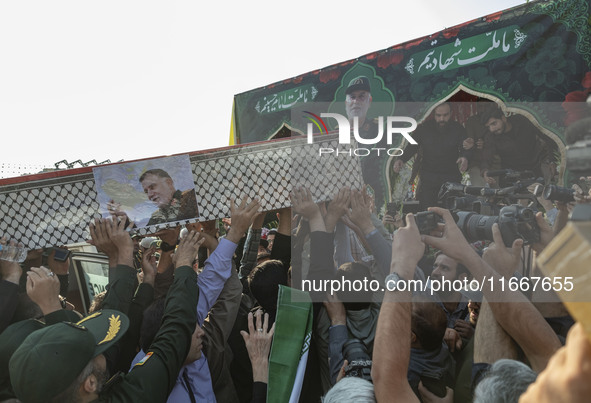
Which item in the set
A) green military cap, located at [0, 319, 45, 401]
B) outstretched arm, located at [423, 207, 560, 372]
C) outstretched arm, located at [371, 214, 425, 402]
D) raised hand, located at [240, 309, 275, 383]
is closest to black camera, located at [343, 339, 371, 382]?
outstretched arm, located at [371, 214, 425, 402]

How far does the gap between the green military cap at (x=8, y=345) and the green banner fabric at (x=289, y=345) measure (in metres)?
1.12

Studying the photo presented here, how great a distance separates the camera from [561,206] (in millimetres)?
2461

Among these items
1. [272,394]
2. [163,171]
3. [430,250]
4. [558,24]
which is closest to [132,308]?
[163,171]

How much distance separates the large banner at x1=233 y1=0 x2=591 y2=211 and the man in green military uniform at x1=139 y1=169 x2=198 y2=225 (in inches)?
49.4

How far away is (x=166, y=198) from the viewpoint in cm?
285

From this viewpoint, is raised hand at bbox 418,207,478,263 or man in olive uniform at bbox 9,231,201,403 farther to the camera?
raised hand at bbox 418,207,478,263

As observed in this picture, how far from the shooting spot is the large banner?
250cm

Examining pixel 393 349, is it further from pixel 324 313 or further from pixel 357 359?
pixel 324 313

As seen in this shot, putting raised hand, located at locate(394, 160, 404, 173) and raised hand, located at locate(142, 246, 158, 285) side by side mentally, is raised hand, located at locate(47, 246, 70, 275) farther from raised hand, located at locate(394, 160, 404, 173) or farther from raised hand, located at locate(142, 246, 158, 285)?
raised hand, located at locate(394, 160, 404, 173)

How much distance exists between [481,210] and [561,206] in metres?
0.40

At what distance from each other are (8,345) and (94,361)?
55cm

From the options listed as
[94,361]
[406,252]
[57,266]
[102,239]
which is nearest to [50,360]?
[94,361]

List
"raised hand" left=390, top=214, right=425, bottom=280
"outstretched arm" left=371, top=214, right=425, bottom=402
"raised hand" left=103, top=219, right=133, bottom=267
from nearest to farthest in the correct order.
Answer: "outstretched arm" left=371, top=214, right=425, bottom=402
"raised hand" left=390, top=214, right=425, bottom=280
"raised hand" left=103, top=219, right=133, bottom=267

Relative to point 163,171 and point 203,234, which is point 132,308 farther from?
point 163,171
